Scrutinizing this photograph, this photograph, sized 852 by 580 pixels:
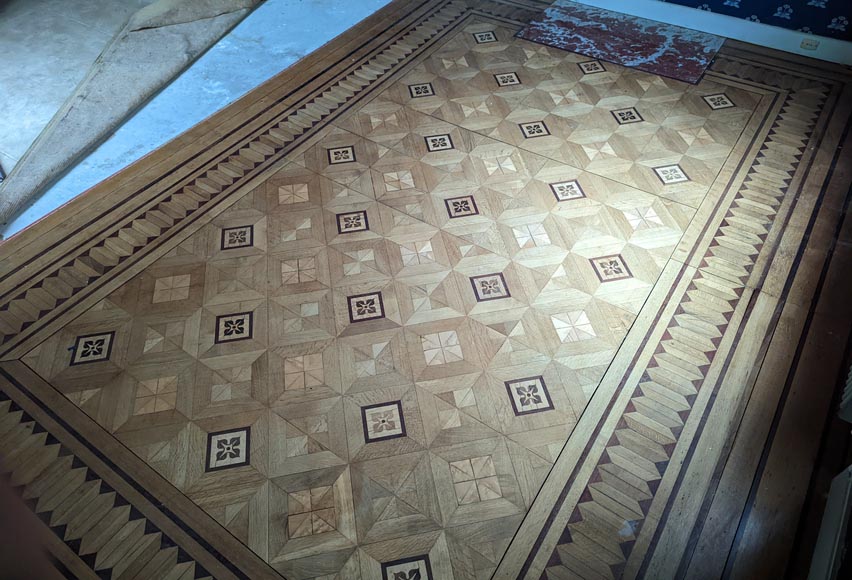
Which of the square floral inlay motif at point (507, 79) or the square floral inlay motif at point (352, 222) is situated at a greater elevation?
the square floral inlay motif at point (507, 79)

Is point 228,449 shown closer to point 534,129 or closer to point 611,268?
point 611,268

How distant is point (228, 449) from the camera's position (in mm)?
1600

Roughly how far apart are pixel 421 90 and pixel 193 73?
114cm

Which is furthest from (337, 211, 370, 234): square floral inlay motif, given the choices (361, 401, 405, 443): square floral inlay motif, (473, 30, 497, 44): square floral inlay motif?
(473, 30, 497, 44): square floral inlay motif

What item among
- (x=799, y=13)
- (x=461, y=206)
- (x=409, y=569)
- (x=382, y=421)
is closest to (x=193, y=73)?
(x=461, y=206)

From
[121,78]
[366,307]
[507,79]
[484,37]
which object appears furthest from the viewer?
[484,37]

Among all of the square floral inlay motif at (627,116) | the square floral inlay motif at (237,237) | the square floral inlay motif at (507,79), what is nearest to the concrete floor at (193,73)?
the square floral inlay motif at (237,237)

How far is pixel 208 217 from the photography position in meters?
2.17

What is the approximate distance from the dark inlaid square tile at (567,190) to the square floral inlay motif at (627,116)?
18.5 inches

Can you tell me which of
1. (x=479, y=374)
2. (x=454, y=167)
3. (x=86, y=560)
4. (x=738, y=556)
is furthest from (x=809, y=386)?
(x=86, y=560)

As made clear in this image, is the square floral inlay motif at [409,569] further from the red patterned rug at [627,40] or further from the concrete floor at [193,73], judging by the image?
the red patterned rug at [627,40]

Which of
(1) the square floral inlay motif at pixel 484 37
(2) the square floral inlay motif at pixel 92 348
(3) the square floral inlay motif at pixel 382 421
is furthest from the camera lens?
(1) the square floral inlay motif at pixel 484 37

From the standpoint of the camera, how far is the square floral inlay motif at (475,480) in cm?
152

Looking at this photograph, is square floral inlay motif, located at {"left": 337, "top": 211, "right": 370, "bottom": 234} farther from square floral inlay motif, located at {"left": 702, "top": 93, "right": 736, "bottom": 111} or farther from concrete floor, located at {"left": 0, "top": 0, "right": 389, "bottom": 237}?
square floral inlay motif, located at {"left": 702, "top": 93, "right": 736, "bottom": 111}
